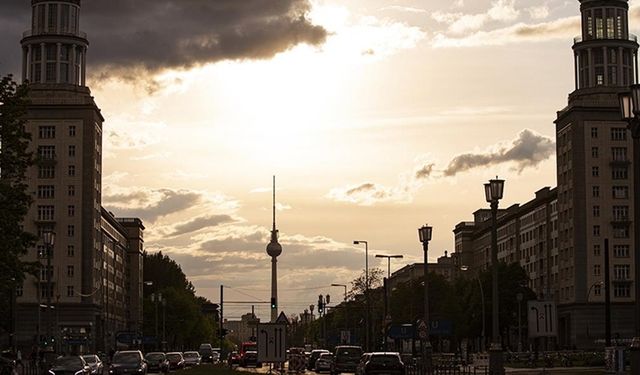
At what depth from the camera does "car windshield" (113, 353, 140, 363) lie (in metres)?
64.8

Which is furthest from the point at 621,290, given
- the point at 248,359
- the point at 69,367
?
the point at 69,367

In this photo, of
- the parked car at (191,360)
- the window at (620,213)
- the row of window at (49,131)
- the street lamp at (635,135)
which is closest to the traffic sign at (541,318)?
the street lamp at (635,135)

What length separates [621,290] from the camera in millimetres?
152750

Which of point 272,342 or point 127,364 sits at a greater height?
point 272,342

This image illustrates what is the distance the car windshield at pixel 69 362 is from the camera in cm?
5901

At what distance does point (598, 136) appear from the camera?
155125 mm

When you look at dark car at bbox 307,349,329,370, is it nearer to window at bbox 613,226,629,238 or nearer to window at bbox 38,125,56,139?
window at bbox 38,125,56,139

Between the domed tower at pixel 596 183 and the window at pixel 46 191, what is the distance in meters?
66.0

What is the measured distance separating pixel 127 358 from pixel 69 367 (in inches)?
258

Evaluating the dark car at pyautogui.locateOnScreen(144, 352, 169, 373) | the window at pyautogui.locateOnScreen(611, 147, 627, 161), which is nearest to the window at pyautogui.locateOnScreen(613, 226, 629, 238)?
the window at pyautogui.locateOnScreen(611, 147, 627, 161)

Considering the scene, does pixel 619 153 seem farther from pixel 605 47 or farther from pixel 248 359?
pixel 248 359

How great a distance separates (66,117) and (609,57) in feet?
234

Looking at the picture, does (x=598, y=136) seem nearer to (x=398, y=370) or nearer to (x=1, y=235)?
(x=398, y=370)

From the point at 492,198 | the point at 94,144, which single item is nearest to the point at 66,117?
the point at 94,144
